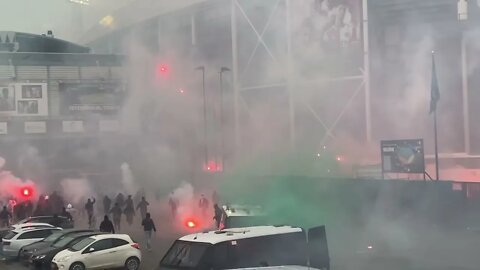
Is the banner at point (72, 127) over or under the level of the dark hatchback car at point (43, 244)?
over

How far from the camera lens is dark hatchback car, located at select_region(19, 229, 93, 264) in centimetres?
845

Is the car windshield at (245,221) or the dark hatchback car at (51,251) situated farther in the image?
the dark hatchback car at (51,251)

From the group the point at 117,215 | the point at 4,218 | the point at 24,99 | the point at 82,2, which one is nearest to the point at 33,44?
the point at 24,99

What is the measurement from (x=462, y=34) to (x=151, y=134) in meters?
7.99

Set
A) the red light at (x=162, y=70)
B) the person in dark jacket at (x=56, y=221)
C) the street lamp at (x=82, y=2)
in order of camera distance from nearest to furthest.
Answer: the person in dark jacket at (x=56, y=221), the street lamp at (x=82, y=2), the red light at (x=162, y=70)

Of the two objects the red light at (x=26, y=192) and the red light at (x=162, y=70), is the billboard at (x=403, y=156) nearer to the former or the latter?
the red light at (x=162, y=70)

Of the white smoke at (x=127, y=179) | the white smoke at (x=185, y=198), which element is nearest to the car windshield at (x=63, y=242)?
the white smoke at (x=185, y=198)

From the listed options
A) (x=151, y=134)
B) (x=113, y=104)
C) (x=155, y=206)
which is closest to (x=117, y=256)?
(x=155, y=206)

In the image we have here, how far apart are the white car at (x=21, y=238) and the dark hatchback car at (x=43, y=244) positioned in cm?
21

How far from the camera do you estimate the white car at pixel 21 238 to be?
912 cm

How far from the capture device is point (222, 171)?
11383 mm

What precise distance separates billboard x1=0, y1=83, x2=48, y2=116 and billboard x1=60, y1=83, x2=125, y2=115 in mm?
407

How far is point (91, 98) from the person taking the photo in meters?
14.2

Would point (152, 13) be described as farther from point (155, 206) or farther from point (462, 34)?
point (462, 34)
